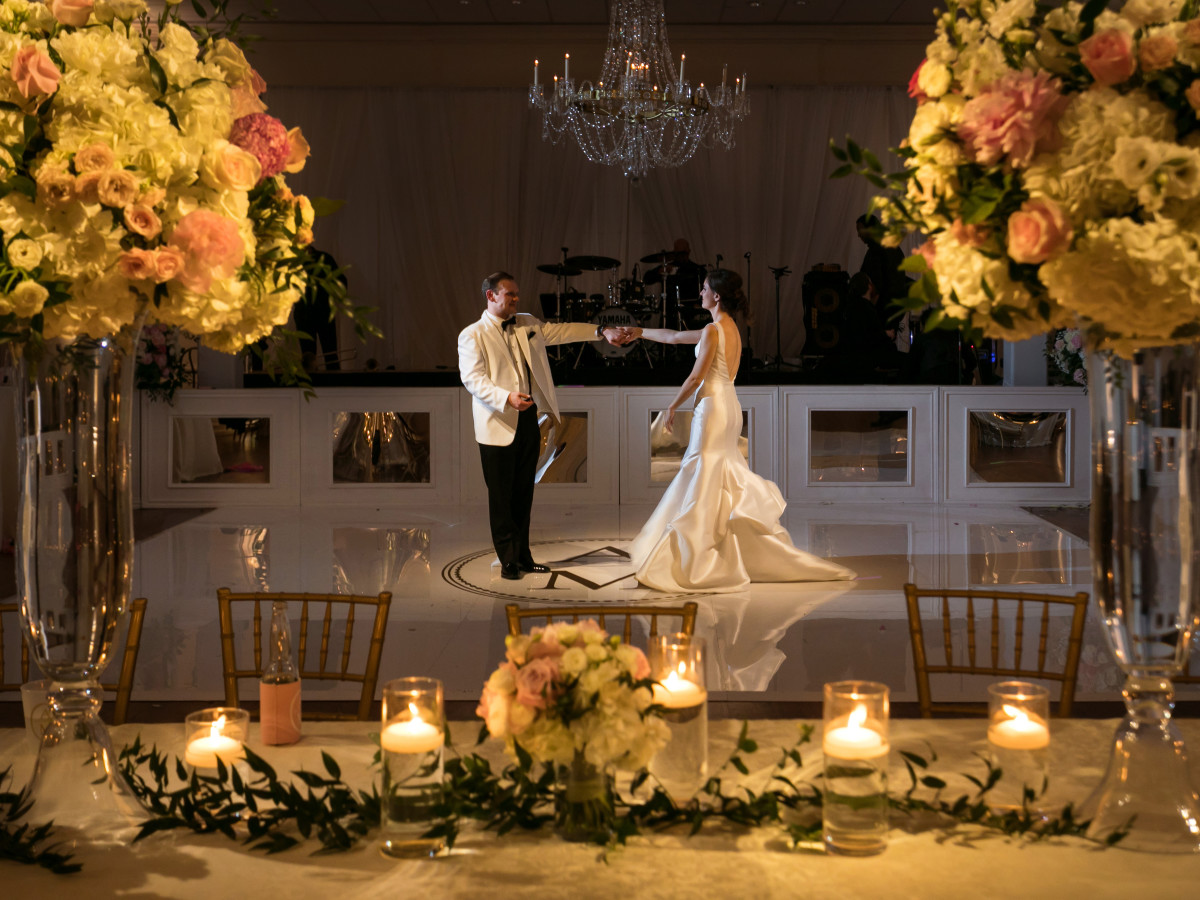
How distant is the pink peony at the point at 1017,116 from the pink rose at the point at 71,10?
1.02m

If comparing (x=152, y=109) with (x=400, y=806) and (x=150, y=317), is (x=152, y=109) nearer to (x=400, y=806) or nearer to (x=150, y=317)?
(x=150, y=317)

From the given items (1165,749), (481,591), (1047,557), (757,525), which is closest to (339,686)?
(481,591)

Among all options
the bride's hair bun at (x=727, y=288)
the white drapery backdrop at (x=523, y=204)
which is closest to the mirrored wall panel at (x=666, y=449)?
the bride's hair bun at (x=727, y=288)

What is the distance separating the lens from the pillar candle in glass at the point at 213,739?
5.32ft

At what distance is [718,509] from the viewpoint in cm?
639

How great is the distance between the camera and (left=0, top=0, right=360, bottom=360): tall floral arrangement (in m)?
1.34

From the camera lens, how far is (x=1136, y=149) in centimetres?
123

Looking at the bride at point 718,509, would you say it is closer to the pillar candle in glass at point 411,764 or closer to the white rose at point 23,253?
the pillar candle in glass at point 411,764

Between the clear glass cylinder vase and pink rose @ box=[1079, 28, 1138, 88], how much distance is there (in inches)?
37.0

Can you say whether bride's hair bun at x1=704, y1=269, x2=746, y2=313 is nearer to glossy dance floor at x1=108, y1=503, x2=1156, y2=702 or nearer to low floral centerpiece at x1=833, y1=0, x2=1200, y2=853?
glossy dance floor at x1=108, y1=503, x2=1156, y2=702

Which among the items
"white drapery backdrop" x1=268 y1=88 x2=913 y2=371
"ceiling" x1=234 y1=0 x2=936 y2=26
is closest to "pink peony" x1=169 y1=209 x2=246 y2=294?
"ceiling" x1=234 y1=0 x2=936 y2=26

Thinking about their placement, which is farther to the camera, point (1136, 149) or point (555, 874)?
point (555, 874)

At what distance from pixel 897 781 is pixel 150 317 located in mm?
1148

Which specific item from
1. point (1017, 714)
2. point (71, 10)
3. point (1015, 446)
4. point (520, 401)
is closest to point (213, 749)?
point (71, 10)
